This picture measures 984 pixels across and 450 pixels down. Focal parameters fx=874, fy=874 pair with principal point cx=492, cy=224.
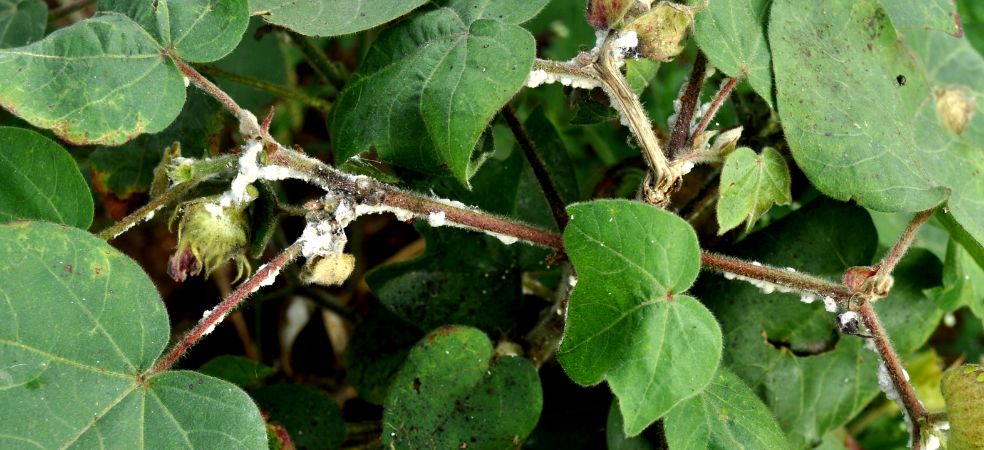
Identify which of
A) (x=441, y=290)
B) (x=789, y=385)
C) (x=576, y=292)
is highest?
(x=576, y=292)

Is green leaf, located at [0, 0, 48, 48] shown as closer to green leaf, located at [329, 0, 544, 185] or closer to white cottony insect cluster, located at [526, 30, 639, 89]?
green leaf, located at [329, 0, 544, 185]

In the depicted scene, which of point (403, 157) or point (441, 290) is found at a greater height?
point (403, 157)

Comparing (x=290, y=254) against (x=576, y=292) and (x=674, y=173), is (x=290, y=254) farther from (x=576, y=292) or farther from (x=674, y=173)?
(x=674, y=173)

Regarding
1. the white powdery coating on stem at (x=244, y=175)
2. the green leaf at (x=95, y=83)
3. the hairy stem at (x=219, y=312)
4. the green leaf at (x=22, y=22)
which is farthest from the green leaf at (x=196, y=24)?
the green leaf at (x=22, y=22)

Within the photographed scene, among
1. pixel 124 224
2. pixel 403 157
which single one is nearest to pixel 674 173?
pixel 403 157

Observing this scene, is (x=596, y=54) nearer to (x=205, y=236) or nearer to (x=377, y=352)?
(x=205, y=236)

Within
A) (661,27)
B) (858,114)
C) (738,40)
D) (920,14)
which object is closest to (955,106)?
(920,14)

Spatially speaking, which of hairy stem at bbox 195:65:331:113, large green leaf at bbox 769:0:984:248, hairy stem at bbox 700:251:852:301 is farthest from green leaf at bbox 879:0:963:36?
hairy stem at bbox 195:65:331:113
